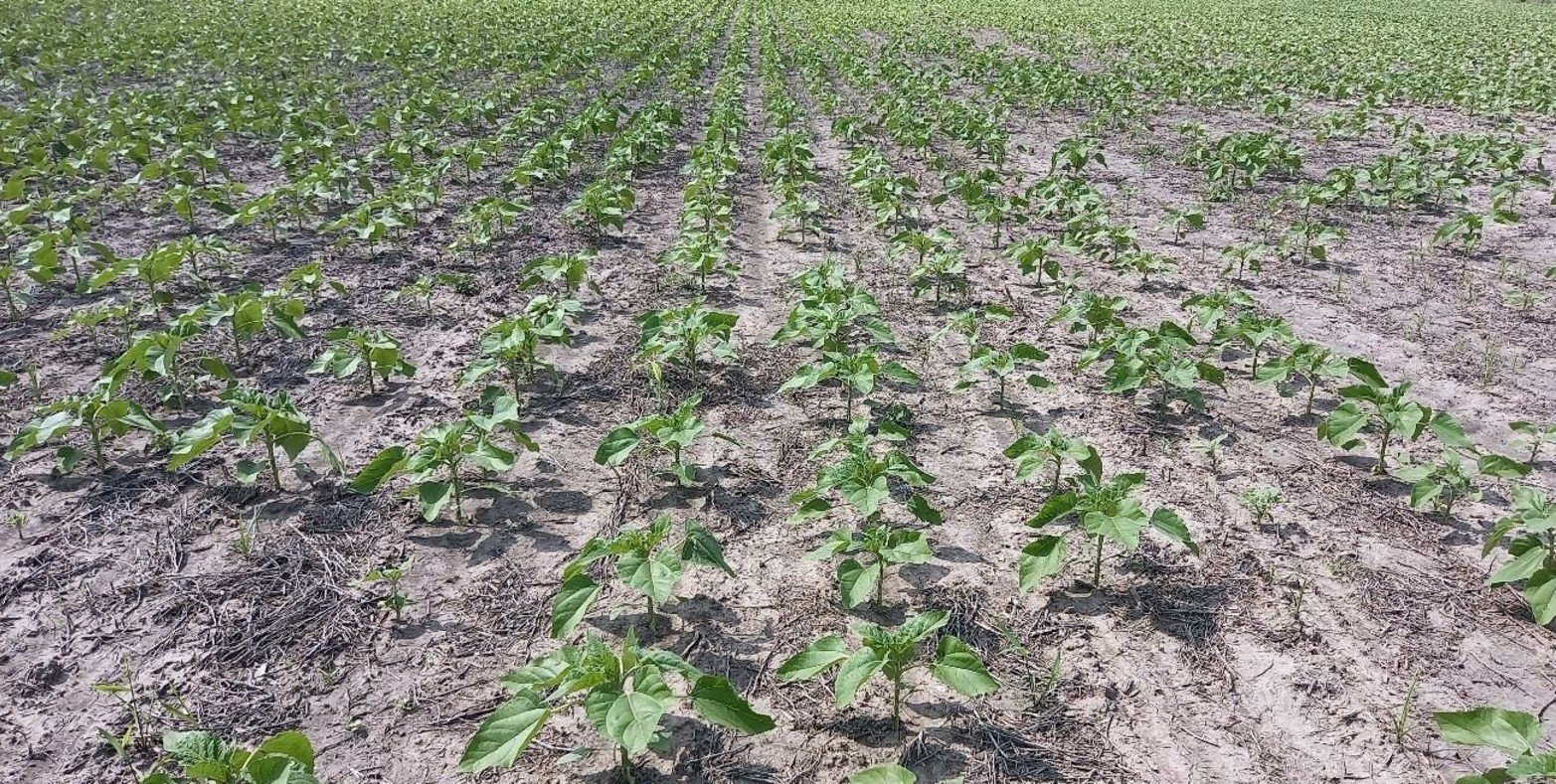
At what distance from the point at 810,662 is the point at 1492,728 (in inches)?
77.4

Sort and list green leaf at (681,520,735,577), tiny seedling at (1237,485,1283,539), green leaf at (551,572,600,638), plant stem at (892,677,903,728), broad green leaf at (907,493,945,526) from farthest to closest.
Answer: tiny seedling at (1237,485,1283,539) → broad green leaf at (907,493,945,526) → green leaf at (681,520,735,577) → green leaf at (551,572,600,638) → plant stem at (892,677,903,728)

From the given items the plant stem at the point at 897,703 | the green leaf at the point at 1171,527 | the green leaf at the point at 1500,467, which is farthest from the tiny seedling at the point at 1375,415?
the plant stem at the point at 897,703

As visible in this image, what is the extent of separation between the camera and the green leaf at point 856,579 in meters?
3.54

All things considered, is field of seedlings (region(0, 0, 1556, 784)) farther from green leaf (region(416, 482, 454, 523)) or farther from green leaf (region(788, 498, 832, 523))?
green leaf (region(788, 498, 832, 523))

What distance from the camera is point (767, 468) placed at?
4910mm

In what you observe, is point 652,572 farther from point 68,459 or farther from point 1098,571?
point 68,459

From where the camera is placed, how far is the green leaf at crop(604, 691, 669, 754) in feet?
8.79

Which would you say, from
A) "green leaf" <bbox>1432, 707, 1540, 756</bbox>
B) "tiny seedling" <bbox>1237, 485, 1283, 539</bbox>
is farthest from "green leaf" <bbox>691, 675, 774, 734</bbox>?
"tiny seedling" <bbox>1237, 485, 1283, 539</bbox>

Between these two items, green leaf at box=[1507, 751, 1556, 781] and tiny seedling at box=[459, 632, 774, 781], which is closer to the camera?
green leaf at box=[1507, 751, 1556, 781]

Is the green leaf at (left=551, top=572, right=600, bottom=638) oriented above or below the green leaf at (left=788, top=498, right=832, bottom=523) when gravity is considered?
above

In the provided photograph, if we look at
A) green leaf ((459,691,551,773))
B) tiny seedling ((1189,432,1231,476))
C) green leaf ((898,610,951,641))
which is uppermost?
green leaf ((898,610,951,641))

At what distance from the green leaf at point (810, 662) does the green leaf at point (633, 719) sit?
47 centimetres

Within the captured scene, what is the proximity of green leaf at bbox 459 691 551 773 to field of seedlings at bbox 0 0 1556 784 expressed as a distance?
0.06 ft

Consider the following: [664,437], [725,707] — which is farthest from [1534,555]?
[664,437]
